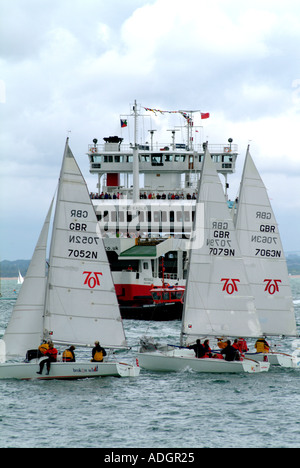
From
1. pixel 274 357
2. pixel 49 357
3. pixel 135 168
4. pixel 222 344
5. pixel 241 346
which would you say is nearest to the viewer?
pixel 49 357

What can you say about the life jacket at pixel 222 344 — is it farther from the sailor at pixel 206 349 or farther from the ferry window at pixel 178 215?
the ferry window at pixel 178 215

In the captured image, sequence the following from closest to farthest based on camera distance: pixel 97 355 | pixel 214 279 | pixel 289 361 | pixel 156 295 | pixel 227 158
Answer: pixel 97 355
pixel 214 279
pixel 289 361
pixel 156 295
pixel 227 158

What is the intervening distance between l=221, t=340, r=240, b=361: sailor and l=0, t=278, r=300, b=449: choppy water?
0.63m

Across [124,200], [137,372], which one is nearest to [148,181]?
[124,200]

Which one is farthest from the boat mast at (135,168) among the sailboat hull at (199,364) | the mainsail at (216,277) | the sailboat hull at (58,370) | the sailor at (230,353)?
the sailboat hull at (58,370)

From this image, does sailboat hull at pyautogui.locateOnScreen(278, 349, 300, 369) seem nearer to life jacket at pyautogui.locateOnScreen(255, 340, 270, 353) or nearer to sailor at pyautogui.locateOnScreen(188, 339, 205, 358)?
life jacket at pyautogui.locateOnScreen(255, 340, 270, 353)

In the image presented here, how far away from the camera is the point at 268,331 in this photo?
30859mm

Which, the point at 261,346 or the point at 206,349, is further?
the point at 261,346

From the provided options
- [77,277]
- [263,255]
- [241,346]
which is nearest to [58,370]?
[77,277]

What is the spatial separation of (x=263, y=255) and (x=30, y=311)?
971cm

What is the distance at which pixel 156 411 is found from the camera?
2283cm

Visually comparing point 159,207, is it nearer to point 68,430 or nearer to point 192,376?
point 192,376

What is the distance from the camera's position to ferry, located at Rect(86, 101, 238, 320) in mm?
54312

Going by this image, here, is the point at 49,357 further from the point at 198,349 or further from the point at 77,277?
the point at 198,349
